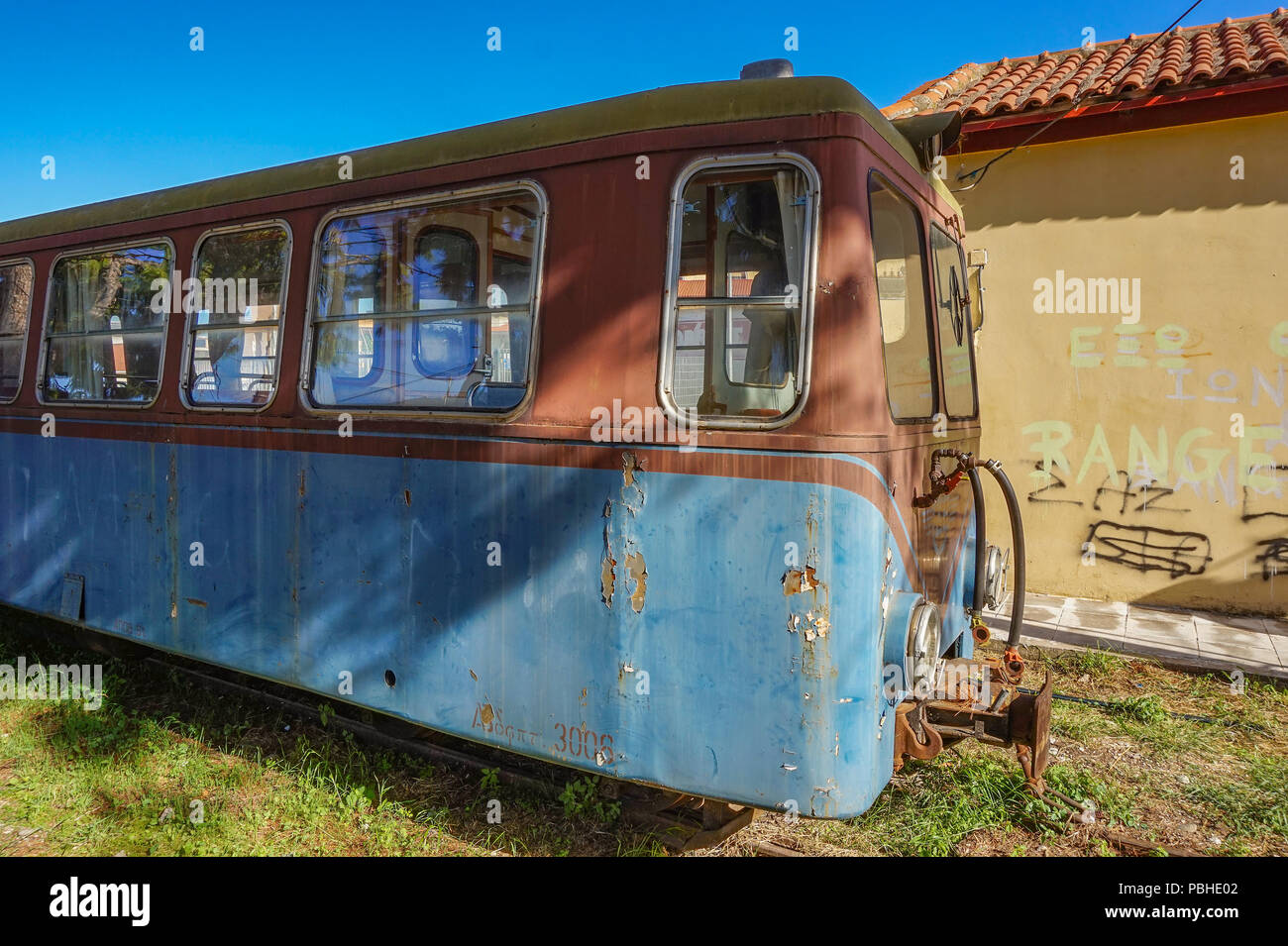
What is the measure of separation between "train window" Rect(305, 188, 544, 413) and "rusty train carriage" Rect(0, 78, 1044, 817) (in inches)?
0.5

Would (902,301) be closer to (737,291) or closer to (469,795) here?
(737,291)

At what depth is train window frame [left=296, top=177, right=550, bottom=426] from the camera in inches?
129

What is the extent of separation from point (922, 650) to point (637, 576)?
40.2 inches

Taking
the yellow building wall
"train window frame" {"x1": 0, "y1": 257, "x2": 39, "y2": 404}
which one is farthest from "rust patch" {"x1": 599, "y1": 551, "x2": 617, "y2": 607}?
the yellow building wall

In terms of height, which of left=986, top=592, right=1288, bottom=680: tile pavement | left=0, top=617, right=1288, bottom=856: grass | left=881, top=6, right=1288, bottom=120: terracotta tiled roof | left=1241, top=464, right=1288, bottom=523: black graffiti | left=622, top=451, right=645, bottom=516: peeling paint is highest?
left=881, top=6, right=1288, bottom=120: terracotta tiled roof

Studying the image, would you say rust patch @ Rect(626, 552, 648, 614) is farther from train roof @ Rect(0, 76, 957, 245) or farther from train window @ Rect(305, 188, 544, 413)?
train roof @ Rect(0, 76, 957, 245)

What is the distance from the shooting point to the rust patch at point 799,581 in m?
2.78

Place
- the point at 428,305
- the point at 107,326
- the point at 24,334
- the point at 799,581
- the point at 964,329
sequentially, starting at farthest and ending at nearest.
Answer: the point at 24,334 < the point at 107,326 < the point at 964,329 < the point at 428,305 < the point at 799,581

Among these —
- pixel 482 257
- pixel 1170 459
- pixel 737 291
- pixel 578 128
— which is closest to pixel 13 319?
pixel 482 257

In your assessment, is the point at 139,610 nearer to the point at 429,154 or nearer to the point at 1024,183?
the point at 429,154

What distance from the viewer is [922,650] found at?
9.98 feet

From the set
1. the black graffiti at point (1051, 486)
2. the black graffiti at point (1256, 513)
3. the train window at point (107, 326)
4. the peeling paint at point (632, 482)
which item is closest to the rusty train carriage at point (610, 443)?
the peeling paint at point (632, 482)

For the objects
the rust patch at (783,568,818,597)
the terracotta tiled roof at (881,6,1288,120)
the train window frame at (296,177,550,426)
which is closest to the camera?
the rust patch at (783,568,818,597)

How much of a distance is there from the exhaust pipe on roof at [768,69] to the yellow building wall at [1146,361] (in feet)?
13.3
